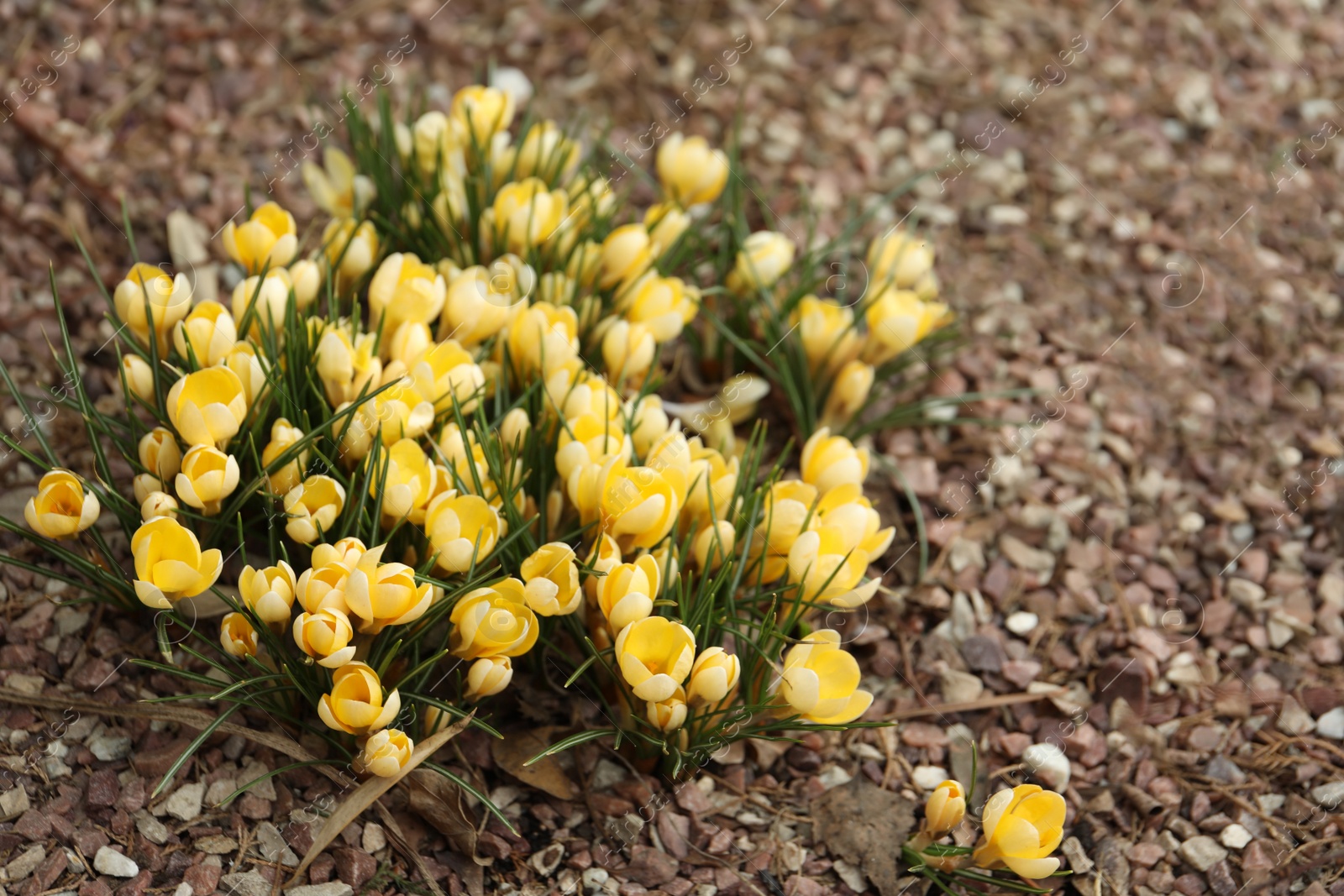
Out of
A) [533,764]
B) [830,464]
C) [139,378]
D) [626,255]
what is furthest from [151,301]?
[830,464]

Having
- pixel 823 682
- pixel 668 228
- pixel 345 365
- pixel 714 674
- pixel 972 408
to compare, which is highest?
pixel 345 365

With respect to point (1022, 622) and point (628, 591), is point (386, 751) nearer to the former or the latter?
point (628, 591)

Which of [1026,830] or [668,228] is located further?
[668,228]

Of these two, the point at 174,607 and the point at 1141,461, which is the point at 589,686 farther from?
the point at 1141,461

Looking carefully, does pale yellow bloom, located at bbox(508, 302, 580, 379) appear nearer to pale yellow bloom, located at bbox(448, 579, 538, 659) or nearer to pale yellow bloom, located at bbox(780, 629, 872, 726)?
pale yellow bloom, located at bbox(448, 579, 538, 659)

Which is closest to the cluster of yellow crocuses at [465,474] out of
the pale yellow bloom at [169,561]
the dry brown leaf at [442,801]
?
the pale yellow bloom at [169,561]

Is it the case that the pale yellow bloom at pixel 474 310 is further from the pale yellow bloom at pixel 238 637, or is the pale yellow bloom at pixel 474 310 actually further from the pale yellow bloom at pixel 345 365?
the pale yellow bloom at pixel 238 637
